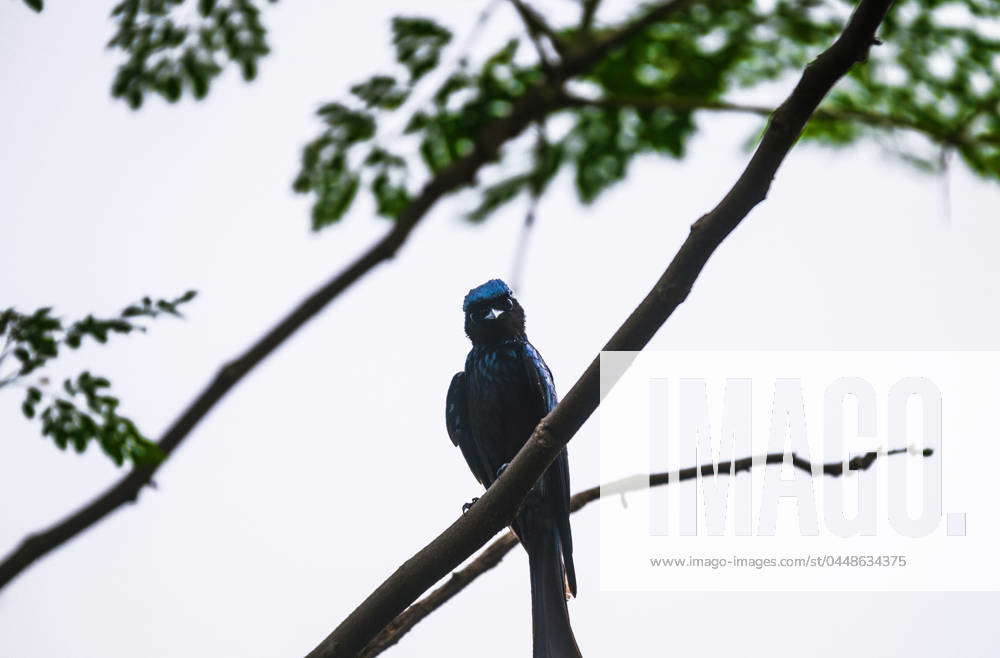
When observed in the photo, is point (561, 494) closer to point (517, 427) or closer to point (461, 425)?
point (517, 427)

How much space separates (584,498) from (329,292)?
1.15 meters

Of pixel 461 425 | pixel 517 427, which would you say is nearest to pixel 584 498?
pixel 517 427

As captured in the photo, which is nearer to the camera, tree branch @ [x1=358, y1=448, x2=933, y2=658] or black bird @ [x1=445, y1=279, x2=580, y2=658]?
tree branch @ [x1=358, y1=448, x2=933, y2=658]

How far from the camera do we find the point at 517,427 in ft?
15.6

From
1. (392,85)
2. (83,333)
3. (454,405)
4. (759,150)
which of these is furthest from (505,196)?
(759,150)

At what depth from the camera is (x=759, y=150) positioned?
8.21 ft

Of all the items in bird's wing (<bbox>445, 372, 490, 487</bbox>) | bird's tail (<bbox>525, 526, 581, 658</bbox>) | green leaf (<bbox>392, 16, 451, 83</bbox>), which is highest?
green leaf (<bbox>392, 16, 451, 83</bbox>)

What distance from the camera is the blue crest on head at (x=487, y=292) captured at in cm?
513

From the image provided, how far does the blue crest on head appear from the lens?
5133 mm

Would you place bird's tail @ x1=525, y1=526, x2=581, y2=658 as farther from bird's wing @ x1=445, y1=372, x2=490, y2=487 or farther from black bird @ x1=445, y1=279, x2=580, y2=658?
bird's wing @ x1=445, y1=372, x2=490, y2=487

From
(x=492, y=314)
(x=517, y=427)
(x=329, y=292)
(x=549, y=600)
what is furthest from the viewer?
(x=492, y=314)

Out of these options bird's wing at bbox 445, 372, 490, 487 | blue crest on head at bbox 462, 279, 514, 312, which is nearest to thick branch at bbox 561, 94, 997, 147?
blue crest on head at bbox 462, 279, 514, 312

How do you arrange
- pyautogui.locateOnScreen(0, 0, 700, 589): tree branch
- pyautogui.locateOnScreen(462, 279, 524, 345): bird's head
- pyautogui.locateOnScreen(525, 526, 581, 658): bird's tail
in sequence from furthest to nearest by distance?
pyautogui.locateOnScreen(462, 279, 524, 345): bird's head → pyautogui.locateOnScreen(525, 526, 581, 658): bird's tail → pyautogui.locateOnScreen(0, 0, 700, 589): tree branch

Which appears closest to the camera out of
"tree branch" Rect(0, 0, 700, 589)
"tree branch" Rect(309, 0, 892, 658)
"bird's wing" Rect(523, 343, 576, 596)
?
"tree branch" Rect(309, 0, 892, 658)
